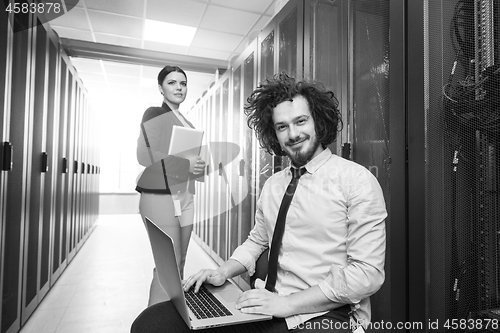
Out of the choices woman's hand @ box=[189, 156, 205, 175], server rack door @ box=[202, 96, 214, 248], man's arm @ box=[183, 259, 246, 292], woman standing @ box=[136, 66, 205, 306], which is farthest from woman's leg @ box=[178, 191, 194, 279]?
server rack door @ box=[202, 96, 214, 248]

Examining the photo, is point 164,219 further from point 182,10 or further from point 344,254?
point 182,10

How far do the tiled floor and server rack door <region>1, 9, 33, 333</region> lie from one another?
338 millimetres

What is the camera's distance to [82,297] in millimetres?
Result: 2613

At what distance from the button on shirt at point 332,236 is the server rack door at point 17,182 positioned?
1.44 meters

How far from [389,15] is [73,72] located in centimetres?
338

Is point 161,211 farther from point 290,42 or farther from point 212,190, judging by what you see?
point 212,190

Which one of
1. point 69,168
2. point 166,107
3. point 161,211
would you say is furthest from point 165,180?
point 69,168

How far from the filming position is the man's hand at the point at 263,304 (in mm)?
849

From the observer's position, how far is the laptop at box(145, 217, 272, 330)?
0.78 meters

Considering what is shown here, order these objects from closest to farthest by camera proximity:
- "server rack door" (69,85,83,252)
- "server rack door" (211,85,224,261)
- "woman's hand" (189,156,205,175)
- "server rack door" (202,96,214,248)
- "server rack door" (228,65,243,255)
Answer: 1. "woman's hand" (189,156,205,175)
2. "server rack door" (228,65,243,255)
3. "server rack door" (69,85,83,252)
4. "server rack door" (211,85,224,261)
5. "server rack door" (202,96,214,248)

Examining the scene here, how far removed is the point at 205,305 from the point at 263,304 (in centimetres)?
17

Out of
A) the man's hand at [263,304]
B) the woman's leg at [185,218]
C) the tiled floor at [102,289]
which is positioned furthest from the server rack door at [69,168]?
the man's hand at [263,304]

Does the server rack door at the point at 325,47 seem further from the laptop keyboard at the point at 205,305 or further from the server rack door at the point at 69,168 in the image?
the server rack door at the point at 69,168

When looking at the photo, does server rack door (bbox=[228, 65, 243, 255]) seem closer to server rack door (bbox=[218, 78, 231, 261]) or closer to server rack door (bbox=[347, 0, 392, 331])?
server rack door (bbox=[218, 78, 231, 261])
